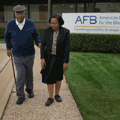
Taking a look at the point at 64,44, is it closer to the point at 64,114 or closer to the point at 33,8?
the point at 64,114

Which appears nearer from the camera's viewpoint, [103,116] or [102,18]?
[103,116]

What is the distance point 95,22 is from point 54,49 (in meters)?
6.34

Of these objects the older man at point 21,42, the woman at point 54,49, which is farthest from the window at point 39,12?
the woman at point 54,49

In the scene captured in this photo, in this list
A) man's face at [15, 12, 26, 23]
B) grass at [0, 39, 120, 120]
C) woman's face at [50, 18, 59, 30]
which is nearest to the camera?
woman's face at [50, 18, 59, 30]

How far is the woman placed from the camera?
A: 281cm

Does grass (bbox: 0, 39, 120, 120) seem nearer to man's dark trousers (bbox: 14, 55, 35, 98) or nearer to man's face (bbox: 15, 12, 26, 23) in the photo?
man's dark trousers (bbox: 14, 55, 35, 98)

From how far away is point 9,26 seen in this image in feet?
9.61

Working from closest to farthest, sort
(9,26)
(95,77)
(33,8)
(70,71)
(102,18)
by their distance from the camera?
(9,26), (95,77), (70,71), (102,18), (33,8)

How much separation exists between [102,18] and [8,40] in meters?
6.60

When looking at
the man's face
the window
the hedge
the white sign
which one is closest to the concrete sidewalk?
the man's face

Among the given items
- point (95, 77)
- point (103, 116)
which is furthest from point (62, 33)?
point (95, 77)

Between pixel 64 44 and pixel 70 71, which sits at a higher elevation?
pixel 64 44

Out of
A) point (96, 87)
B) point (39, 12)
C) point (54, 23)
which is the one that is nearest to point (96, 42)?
point (96, 87)

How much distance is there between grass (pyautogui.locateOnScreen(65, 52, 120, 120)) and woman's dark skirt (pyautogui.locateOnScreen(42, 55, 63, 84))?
0.77 m
